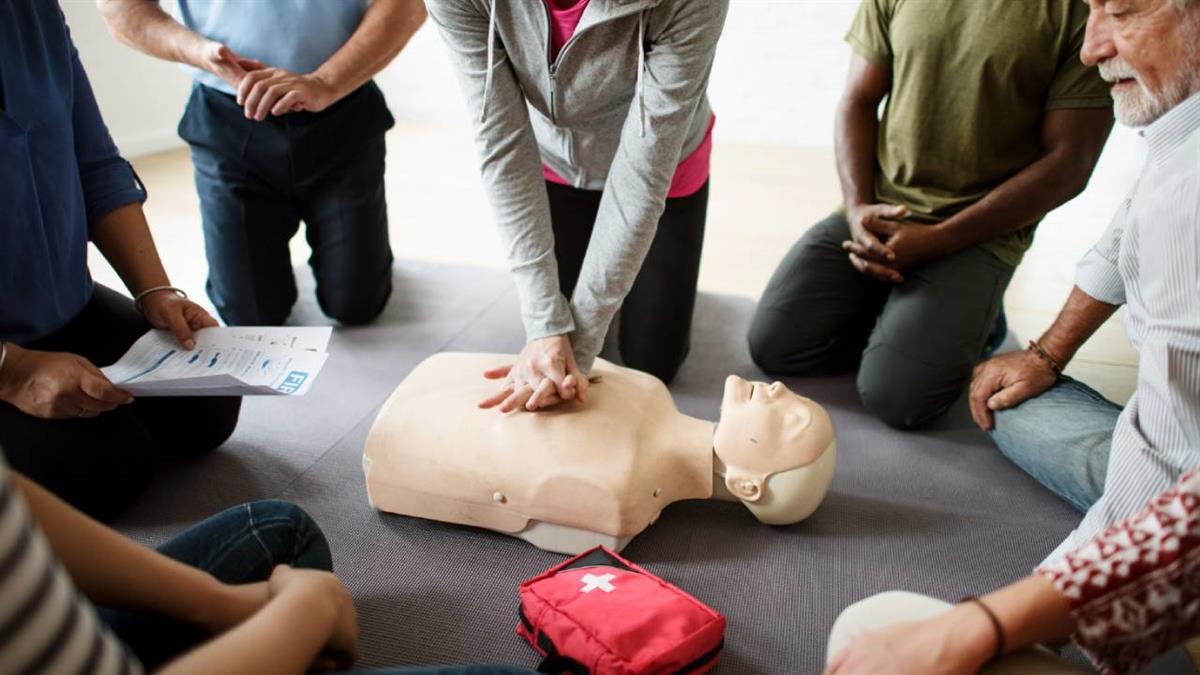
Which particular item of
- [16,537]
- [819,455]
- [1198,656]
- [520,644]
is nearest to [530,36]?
[819,455]

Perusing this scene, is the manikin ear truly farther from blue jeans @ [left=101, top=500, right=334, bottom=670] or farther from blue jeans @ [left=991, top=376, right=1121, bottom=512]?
blue jeans @ [left=101, top=500, right=334, bottom=670]

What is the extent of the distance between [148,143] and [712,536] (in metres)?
3.02

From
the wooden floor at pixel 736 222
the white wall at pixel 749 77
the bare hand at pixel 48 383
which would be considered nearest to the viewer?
the bare hand at pixel 48 383

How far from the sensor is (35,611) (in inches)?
19.1

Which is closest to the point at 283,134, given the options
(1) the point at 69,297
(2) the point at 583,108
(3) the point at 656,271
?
(1) the point at 69,297

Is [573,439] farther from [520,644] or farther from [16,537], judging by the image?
[16,537]

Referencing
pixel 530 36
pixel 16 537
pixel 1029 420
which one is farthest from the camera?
pixel 1029 420

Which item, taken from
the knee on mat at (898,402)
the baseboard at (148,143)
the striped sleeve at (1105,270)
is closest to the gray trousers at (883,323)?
the knee on mat at (898,402)

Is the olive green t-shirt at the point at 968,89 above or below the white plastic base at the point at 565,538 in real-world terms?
above

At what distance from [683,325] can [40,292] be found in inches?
47.9

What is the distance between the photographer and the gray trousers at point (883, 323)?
169cm

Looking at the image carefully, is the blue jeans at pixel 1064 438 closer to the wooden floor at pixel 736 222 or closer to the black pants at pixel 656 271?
the wooden floor at pixel 736 222

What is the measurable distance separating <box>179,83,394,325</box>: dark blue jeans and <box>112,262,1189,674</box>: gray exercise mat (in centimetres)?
31

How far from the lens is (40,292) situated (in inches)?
50.2
